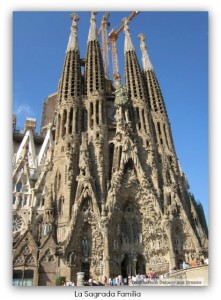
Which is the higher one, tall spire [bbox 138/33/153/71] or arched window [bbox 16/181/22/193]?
tall spire [bbox 138/33/153/71]

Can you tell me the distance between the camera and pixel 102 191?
24.2 metres

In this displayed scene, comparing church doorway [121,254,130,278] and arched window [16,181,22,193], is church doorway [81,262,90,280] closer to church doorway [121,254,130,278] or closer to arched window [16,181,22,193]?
church doorway [121,254,130,278]

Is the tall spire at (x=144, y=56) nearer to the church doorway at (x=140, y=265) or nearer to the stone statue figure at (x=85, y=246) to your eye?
the church doorway at (x=140, y=265)

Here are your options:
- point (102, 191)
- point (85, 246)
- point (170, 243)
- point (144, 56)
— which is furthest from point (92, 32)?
point (170, 243)

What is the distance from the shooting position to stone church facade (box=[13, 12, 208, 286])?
70.8ft

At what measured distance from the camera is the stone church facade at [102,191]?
21578 millimetres

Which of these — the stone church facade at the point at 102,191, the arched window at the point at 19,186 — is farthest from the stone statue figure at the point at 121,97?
the arched window at the point at 19,186

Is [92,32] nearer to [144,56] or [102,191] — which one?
[144,56]

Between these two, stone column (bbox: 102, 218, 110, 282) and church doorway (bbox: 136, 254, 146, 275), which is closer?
stone column (bbox: 102, 218, 110, 282)

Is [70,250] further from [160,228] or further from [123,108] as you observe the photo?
[123,108]

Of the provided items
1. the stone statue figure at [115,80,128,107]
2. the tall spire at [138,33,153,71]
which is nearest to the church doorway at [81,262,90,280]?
the stone statue figure at [115,80,128,107]

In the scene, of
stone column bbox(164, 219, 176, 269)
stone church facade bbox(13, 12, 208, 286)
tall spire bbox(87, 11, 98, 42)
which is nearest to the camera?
stone church facade bbox(13, 12, 208, 286)

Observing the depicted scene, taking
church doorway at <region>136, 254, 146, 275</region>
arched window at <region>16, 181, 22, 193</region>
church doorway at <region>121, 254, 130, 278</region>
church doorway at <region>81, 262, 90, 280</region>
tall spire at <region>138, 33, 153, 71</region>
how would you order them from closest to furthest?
1. church doorway at <region>81, 262, 90, 280</region>
2. church doorway at <region>121, 254, 130, 278</region>
3. church doorway at <region>136, 254, 146, 275</region>
4. arched window at <region>16, 181, 22, 193</region>
5. tall spire at <region>138, 33, 153, 71</region>

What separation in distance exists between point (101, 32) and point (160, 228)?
31.8m
